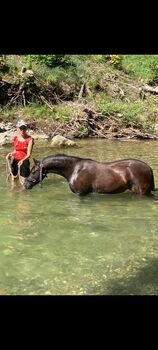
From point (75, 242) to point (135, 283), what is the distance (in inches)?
66.2

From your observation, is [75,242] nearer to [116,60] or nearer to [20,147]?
[20,147]

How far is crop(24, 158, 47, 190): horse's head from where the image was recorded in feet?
33.1

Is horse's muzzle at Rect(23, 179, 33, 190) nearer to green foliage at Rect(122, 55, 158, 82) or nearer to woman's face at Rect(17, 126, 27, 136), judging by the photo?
woman's face at Rect(17, 126, 27, 136)

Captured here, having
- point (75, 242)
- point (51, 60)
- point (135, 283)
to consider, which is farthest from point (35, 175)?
point (51, 60)

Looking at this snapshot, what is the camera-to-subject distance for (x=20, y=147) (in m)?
11.1

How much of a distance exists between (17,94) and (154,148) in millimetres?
6954

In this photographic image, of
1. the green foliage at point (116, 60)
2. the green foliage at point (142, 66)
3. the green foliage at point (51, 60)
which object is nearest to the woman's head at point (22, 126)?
the green foliage at point (51, 60)

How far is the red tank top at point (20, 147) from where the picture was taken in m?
11.0

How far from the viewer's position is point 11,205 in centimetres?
957

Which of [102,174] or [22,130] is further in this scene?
[22,130]

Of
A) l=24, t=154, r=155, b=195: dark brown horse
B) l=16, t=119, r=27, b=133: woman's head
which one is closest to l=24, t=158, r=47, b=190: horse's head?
l=24, t=154, r=155, b=195: dark brown horse

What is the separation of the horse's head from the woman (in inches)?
26.4

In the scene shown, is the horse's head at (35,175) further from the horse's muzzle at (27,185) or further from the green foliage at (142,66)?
the green foliage at (142,66)
